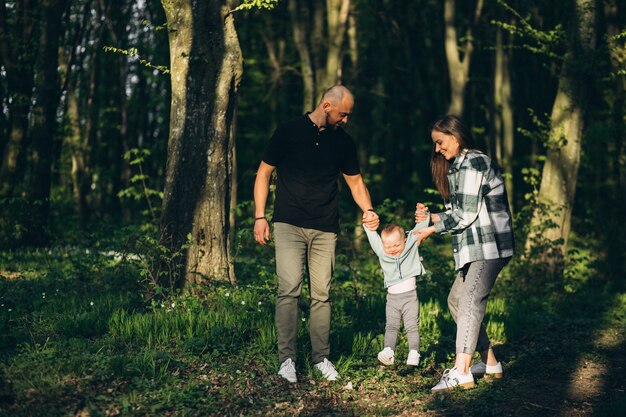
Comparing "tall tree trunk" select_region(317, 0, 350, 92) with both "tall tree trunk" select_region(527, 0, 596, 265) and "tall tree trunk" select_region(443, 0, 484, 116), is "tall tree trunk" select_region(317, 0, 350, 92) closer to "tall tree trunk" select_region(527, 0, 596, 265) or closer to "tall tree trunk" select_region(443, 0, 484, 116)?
"tall tree trunk" select_region(443, 0, 484, 116)

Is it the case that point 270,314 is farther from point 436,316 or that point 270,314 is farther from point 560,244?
point 560,244

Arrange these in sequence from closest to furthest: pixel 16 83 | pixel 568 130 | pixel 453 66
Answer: pixel 568 130 → pixel 16 83 → pixel 453 66

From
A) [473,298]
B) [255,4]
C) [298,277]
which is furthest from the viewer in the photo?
[255,4]

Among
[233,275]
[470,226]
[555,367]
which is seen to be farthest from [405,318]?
[233,275]

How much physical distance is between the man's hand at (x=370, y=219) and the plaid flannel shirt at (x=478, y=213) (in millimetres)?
696

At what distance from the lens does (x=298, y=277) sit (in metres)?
6.52

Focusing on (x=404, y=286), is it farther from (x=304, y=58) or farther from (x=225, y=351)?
(x=304, y=58)

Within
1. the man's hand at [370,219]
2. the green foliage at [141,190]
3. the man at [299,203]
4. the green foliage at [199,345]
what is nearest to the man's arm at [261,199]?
the man at [299,203]

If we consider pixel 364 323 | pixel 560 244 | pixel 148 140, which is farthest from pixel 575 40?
pixel 148 140

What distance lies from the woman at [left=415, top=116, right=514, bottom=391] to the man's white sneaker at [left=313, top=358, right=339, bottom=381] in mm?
902

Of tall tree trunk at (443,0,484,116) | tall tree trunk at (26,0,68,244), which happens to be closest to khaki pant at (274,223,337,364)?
tall tree trunk at (26,0,68,244)

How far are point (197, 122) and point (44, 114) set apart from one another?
7.71 m

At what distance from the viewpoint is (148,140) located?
33.2 metres

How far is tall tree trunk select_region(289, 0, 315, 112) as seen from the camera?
18.0 meters
